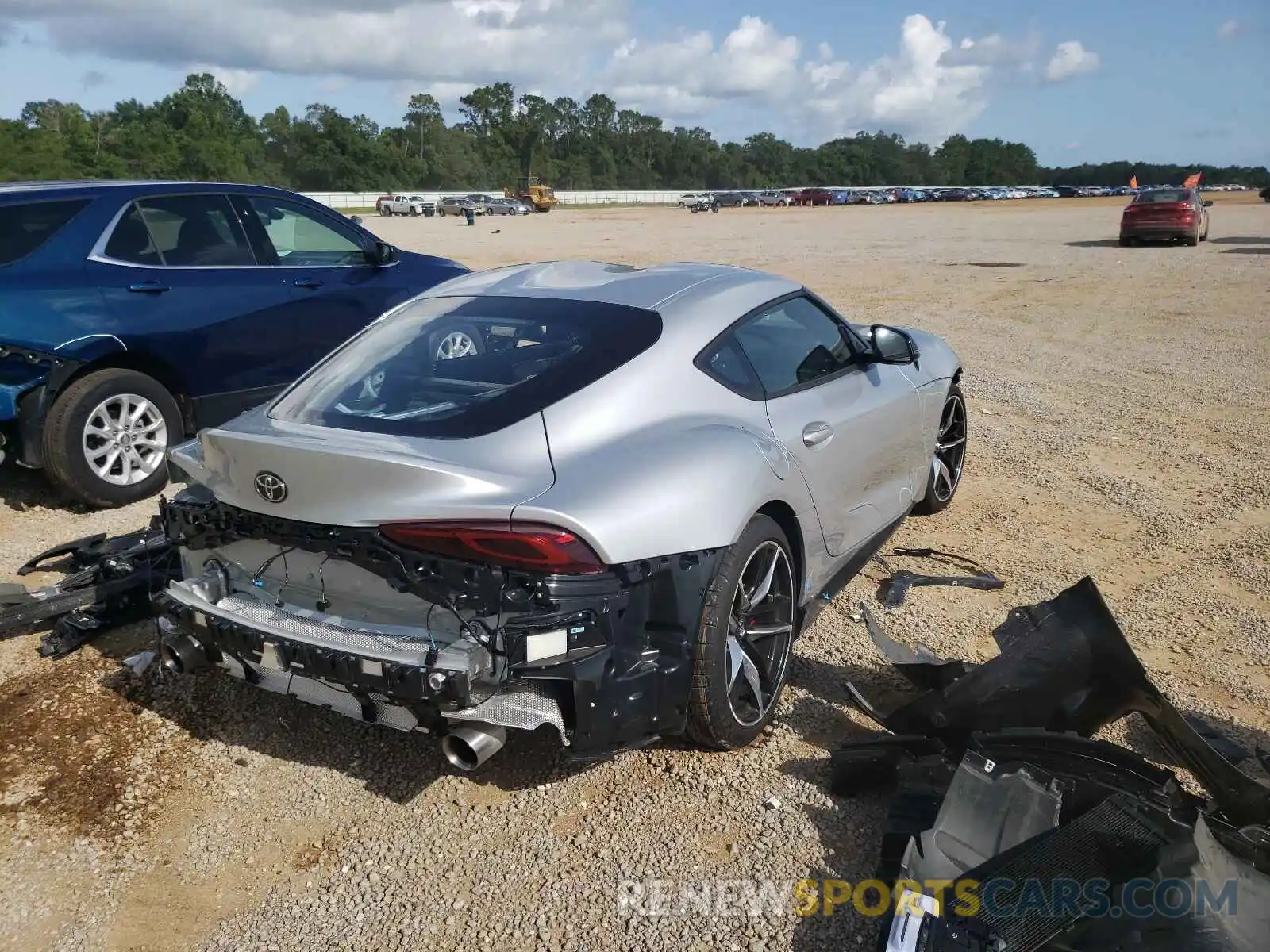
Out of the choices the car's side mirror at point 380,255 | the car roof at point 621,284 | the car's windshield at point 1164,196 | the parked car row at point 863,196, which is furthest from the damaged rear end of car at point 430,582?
the parked car row at point 863,196

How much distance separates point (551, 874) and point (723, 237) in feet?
101

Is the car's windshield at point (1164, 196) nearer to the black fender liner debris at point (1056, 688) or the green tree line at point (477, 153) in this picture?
the black fender liner debris at point (1056, 688)

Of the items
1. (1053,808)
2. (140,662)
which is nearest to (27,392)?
(140,662)

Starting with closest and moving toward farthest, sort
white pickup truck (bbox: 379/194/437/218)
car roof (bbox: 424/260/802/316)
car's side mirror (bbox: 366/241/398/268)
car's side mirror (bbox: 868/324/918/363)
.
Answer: car roof (bbox: 424/260/802/316)
car's side mirror (bbox: 868/324/918/363)
car's side mirror (bbox: 366/241/398/268)
white pickup truck (bbox: 379/194/437/218)

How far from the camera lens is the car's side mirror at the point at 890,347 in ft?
14.3

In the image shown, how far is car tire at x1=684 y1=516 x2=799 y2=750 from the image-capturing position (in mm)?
3039

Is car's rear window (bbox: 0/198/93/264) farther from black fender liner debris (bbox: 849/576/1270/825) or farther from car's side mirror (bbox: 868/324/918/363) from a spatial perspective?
black fender liner debris (bbox: 849/576/1270/825)

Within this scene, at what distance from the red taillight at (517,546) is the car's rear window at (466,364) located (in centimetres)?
39

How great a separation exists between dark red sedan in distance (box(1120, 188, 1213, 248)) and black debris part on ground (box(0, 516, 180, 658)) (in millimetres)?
25220

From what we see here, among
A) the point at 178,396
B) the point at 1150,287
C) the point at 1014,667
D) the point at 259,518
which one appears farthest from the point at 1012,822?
the point at 1150,287

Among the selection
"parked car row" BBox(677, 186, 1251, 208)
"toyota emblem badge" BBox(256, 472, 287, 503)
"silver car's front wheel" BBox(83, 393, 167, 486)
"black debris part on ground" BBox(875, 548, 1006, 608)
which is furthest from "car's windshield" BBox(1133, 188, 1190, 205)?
"parked car row" BBox(677, 186, 1251, 208)

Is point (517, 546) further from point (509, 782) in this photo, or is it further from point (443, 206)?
point (443, 206)

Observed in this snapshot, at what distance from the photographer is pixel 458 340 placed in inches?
151

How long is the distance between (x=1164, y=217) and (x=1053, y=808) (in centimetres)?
2533
